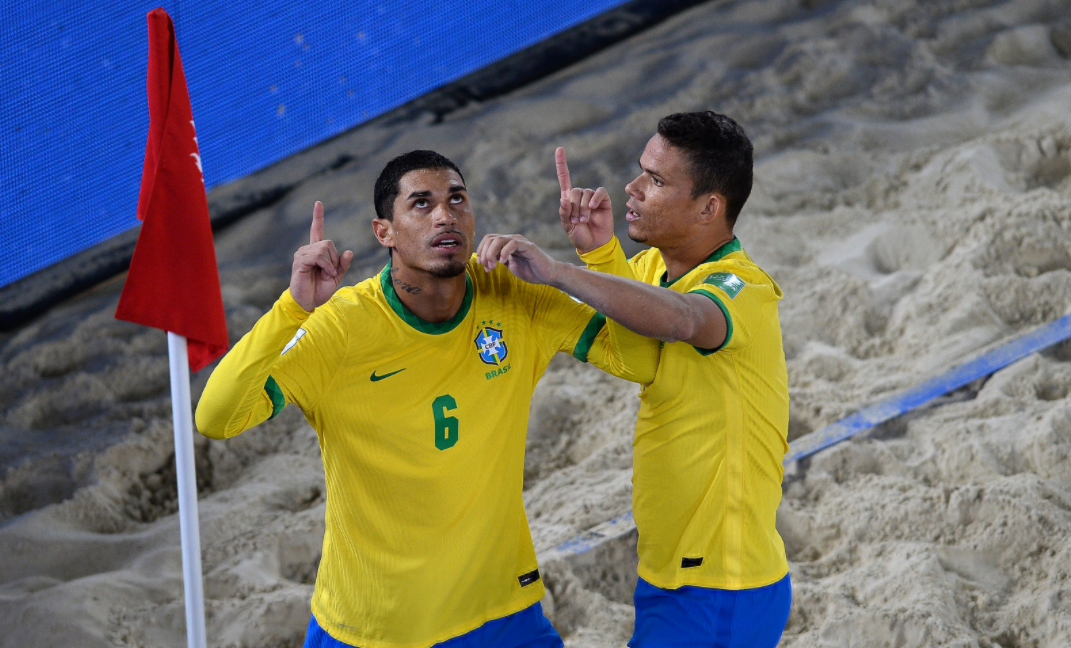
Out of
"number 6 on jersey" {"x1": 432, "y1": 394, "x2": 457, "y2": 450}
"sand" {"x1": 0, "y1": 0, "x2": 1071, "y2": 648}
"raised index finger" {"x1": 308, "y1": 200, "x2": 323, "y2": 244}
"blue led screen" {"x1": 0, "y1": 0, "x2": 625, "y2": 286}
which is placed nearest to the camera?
"raised index finger" {"x1": 308, "y1": 200, "x2": 323, "y2": 244}

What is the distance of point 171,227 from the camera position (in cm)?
307

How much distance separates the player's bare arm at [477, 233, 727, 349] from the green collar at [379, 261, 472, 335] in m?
0.42

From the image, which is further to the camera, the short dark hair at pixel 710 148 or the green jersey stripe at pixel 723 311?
the short dark hair at pixel 710 148

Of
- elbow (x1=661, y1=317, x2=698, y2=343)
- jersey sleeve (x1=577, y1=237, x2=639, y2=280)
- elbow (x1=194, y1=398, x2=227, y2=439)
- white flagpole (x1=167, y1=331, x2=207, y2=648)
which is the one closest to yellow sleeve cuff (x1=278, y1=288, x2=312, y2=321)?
elbow (x1=194, y1=398, x2=227, y2=439)

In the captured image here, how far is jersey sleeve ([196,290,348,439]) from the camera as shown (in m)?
2.42

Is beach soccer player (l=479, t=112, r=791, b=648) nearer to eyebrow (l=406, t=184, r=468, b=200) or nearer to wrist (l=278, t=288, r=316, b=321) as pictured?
eyebrow (l=406, t=184, r=468, b=200)

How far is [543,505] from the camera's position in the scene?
170 inches

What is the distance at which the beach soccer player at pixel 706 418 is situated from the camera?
2.72 meters

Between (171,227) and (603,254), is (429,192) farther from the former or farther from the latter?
(171,227)

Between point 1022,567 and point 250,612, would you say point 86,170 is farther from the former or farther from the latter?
point 1022,567

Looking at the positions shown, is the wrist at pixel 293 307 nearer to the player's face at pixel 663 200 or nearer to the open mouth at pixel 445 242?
the open mouth at pixel 445 242

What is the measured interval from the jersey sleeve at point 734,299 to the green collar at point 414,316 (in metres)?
0.65

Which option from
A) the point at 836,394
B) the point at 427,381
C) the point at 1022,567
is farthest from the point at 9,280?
the point at 1022,567

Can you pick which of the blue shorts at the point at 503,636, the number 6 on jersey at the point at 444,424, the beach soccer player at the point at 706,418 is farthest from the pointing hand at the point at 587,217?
the blue shorts at the point at 503,636
